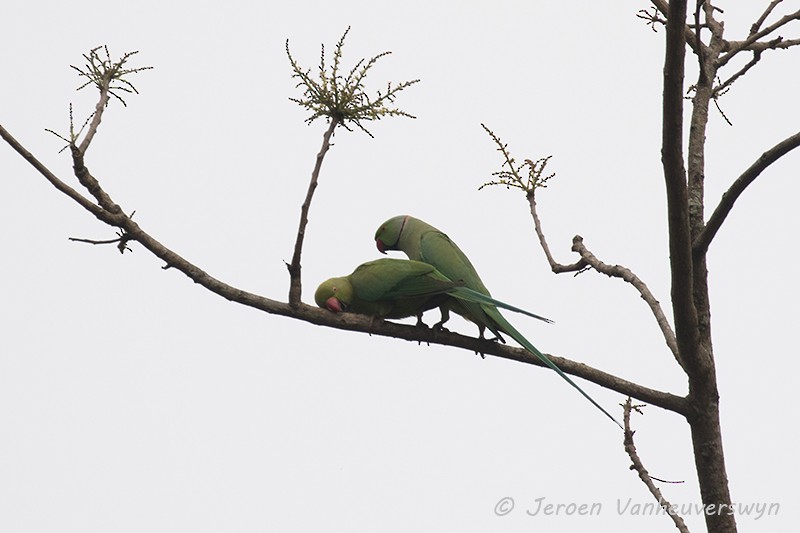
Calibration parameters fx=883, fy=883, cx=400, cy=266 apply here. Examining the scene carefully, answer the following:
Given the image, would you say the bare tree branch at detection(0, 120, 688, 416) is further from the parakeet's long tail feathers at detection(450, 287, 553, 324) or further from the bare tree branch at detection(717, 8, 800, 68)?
the bare tree branch at detection(717, 8, 800, 68)

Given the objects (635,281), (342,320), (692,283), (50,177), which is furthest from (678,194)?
(50,177)

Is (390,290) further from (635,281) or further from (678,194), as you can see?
(678,194)

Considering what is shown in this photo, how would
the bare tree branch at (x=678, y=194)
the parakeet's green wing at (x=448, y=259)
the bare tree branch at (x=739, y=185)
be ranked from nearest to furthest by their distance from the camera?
the bare tree branch at (x=678, y=194) < the bare tree branch at (x=739, y=185) < the parakeet's green wing at (x=448, y=259)

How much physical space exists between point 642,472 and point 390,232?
2.29m

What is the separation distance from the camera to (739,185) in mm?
3541

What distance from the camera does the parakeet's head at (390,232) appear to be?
5725mm

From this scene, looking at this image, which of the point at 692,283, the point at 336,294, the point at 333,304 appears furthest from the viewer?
the point at 336,294

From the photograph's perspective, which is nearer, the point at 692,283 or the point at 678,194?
the point at 678,194

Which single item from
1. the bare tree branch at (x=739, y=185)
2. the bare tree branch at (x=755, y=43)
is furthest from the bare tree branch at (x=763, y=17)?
the bare tree branch at (x=739, y=185)

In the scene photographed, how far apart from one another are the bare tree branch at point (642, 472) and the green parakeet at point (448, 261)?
0.19 meters

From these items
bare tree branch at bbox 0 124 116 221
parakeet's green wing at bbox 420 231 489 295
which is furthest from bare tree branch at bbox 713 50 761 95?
bare tree branch at bbox 0 124 116 221

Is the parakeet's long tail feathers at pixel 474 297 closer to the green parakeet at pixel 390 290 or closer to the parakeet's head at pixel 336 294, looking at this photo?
the green parakeet at pixel 390 290

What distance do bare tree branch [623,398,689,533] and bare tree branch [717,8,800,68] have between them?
2043 mm

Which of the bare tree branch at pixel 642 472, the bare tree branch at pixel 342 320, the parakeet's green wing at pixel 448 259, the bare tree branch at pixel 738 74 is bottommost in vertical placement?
the bare tree branch at pixel 642 472
